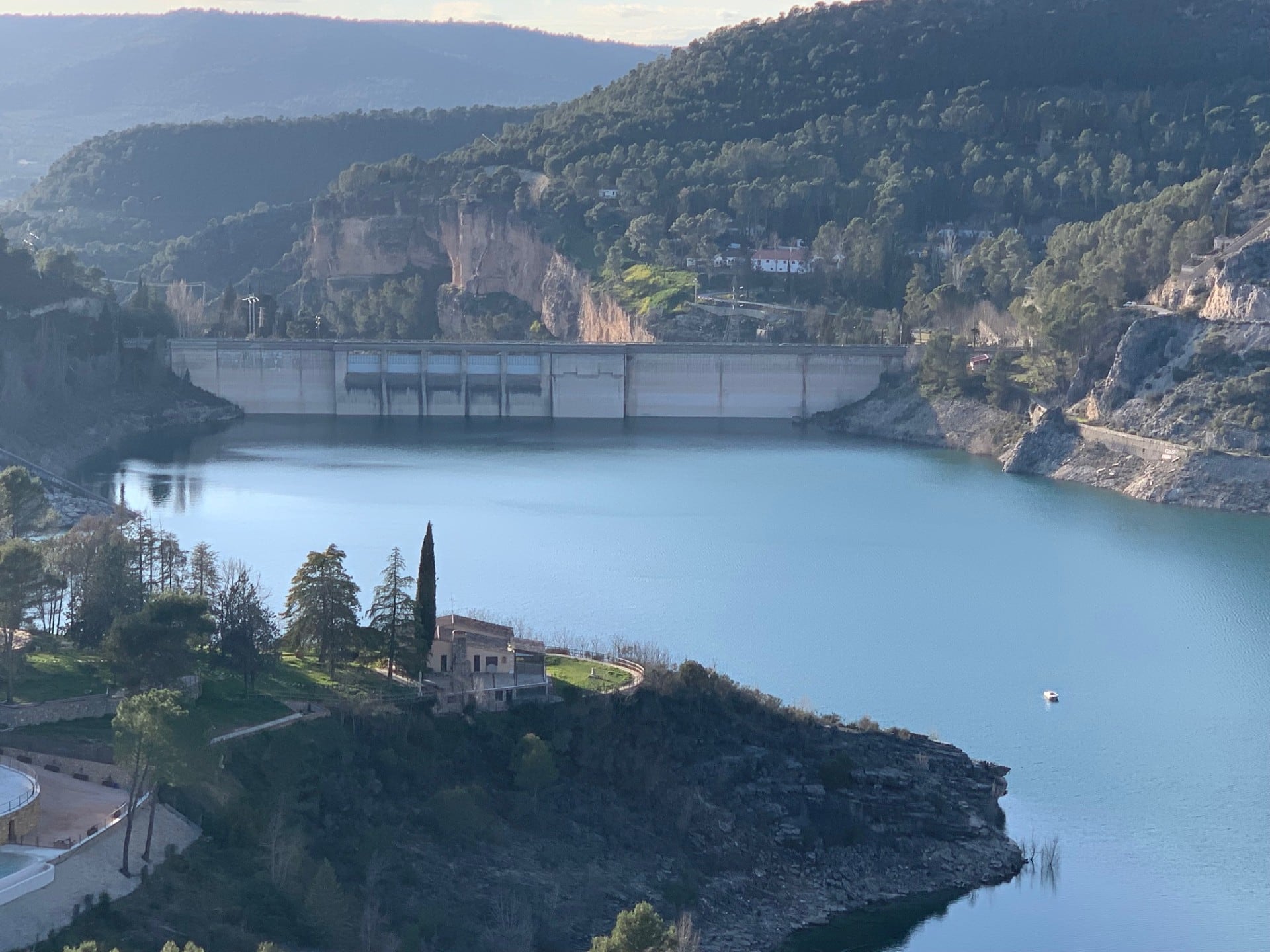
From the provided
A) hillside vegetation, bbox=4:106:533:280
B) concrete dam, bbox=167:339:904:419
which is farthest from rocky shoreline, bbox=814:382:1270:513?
hillside vegetation, bbox=4:106:533:280

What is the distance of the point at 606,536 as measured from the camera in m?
45.4

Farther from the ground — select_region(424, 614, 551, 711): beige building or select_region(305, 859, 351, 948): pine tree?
select_region(424, 614, 551, 711): beige building

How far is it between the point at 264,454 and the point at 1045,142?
140 ft

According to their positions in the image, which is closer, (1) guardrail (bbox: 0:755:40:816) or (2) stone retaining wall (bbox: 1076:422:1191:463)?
(1) guardrail (bbox: 0:755:40:816)

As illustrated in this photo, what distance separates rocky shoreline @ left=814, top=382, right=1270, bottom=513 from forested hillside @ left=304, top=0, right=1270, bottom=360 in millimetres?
5566

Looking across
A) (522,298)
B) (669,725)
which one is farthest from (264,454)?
(669,725)

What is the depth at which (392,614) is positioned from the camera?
27812 mm

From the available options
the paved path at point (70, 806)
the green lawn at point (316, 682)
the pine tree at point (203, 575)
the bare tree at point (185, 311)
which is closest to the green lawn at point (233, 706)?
the green lawn at point (316, 682)

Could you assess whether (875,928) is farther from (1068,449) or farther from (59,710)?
(1068,449)

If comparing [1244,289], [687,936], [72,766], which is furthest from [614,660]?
[1244,289]

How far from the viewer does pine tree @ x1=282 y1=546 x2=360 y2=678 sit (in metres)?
27.9

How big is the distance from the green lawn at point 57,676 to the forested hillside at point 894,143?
46.3m

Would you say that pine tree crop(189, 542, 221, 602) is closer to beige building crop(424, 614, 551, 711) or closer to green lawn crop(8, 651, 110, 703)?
green lawn crop(8, 651, 110, 703)

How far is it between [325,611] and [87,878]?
8262mm
